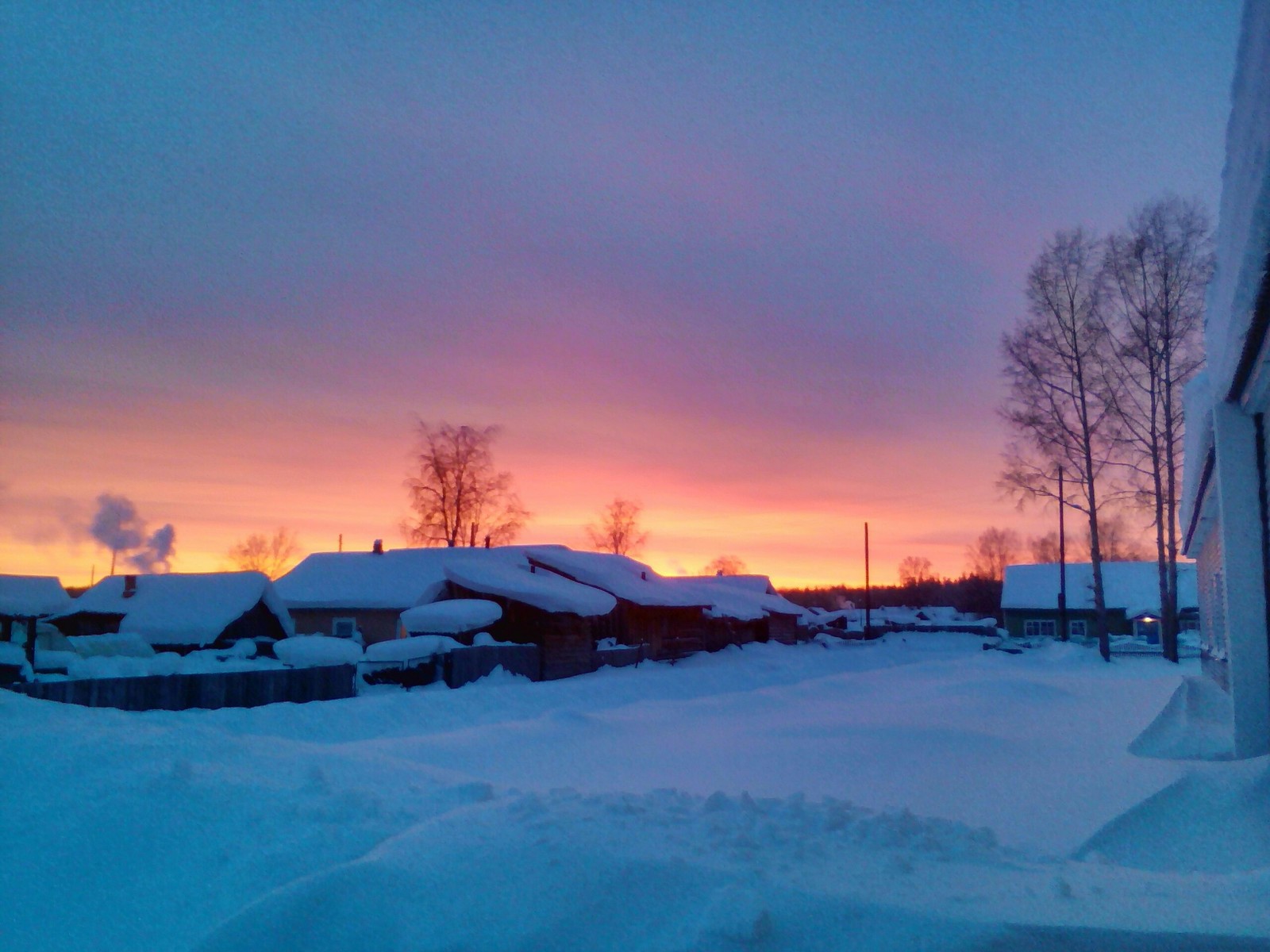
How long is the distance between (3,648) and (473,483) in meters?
31.8

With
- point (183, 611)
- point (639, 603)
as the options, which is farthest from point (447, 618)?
point (183, 611)

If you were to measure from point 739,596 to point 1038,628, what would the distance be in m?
27.7

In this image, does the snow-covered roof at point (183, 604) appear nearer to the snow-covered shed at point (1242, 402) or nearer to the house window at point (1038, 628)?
the snow-covered shed at point (1242, 402)

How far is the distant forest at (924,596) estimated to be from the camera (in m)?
97.0

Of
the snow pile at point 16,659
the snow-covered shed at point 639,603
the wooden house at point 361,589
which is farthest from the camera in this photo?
the snow-covered shed at point 639,603

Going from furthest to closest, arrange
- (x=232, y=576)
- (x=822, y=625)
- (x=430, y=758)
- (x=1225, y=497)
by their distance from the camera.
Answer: (x=822, y=625), (x=232, y=576), (x=430, y=758), (x=1225, y=497)

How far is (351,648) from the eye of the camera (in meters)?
22.4

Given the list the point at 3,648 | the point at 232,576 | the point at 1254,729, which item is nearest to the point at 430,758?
the point at 1254,729

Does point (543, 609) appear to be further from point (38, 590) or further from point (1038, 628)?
point (1038, 628)

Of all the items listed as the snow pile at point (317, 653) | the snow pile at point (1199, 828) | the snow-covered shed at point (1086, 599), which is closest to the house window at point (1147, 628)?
the snow-covered shed at point (1086, 599)

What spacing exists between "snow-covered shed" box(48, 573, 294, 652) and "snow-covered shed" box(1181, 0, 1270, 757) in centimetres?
3049

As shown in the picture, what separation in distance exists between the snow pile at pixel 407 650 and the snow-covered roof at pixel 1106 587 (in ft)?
161

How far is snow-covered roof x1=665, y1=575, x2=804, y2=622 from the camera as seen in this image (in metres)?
41.8

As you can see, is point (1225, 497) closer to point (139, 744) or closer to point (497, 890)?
point (497, 890)
